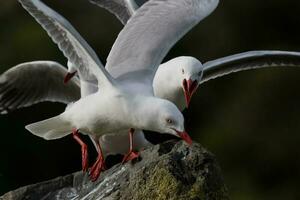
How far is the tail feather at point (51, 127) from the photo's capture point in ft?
18.0

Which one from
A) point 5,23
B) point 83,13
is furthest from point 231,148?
point 5,23

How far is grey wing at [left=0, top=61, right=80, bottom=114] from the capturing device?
21.9ft

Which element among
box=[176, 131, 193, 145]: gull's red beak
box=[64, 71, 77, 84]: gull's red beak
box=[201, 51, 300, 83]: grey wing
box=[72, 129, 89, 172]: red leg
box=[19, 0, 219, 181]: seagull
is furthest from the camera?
box=[64, 71, 77, 84]: gull's red beak

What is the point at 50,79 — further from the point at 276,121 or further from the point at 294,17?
the point at 294,17

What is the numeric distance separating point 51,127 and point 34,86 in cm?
125

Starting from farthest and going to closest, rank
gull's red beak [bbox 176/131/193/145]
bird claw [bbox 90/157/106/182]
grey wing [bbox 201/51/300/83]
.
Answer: grey wing [bbox 201/51/300/83] < bird claw [bbox 90/157/106/182] < gull's red beak [bbox 176/131/193/145]

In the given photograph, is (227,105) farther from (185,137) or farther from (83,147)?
(185,137)

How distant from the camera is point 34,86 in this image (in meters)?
6.75

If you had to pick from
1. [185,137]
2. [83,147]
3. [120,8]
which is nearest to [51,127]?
[83,147]

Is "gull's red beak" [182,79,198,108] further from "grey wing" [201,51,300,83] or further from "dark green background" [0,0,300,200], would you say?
"dark green background" [0,0,300,200]

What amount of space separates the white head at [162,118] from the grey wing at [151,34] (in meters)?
0.38

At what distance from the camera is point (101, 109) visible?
5125 millimetres

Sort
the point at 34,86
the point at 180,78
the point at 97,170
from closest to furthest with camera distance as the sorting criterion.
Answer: the point at 97,170 < the point at 180,78 < the point at 34,86

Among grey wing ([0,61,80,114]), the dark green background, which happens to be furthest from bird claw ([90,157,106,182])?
the dark green background
